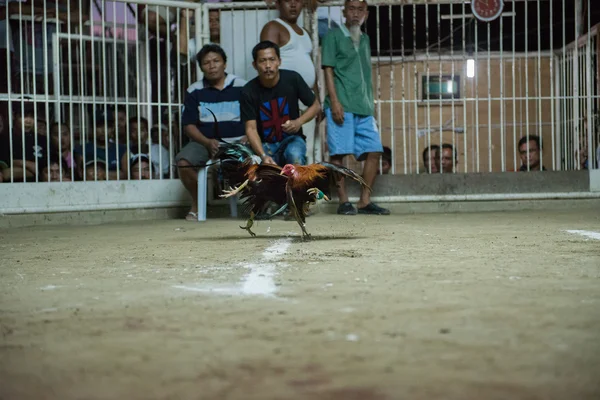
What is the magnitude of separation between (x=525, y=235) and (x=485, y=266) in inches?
76.4

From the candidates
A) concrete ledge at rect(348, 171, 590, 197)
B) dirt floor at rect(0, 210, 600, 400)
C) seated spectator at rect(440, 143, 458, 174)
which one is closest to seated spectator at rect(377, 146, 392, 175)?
seated spectator at rect(440, 143, 458, 174)

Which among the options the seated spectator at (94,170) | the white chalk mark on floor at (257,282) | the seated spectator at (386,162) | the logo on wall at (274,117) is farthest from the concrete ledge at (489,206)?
the white chalk mark on floor at (257,282)

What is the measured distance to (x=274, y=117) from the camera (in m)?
8.27

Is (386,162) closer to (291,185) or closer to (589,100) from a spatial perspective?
(589,100)

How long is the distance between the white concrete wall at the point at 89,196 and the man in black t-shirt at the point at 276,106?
1.53 meters

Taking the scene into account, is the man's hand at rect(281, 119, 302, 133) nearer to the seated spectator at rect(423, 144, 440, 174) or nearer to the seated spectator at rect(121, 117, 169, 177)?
the seated spectator at rect(121, 117, 169, 177)

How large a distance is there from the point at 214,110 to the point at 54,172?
1.67 m

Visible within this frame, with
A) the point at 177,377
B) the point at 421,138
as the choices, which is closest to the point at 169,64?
the point at 421,138

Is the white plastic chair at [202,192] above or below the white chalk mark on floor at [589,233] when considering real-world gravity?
A: above

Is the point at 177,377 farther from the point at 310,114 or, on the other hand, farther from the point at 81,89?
the point at 81,89

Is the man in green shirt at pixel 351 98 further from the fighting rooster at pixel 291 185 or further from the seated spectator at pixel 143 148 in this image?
the fighting rooster at pixel 291 185

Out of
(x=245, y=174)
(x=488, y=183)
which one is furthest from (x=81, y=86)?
(x=488, y=183)

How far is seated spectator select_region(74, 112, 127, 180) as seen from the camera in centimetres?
890

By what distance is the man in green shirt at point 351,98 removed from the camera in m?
8.92
